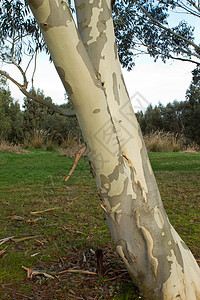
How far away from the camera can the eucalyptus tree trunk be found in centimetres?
111

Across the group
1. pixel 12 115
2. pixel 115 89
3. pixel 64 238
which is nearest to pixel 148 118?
pixel 12 115

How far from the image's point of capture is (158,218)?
1256mm

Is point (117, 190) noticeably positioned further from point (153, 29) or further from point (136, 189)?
point (153, 29)

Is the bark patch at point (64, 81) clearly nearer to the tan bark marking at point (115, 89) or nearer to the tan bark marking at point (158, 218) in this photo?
the tan bark marking at point (115, 89)

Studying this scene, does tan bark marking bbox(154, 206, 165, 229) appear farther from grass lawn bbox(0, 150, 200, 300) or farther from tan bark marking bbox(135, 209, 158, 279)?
grass lawn bbox(0, 150, 200, 300)

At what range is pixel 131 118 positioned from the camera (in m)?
1.30

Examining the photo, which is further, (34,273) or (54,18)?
(34,273)

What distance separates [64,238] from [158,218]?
0.90 meters

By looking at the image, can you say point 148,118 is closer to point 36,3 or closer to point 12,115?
point 12,115

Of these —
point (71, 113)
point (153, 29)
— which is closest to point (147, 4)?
point (153, 29)

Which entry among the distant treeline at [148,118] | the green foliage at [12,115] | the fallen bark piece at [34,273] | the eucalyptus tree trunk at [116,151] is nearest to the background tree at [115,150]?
the eucalyptus tree trunk at [116,151]

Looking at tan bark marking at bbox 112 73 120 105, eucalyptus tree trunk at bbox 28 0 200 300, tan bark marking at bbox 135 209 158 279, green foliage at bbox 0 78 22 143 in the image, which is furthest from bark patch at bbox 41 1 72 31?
green foliage at bbox 0 78 22 143

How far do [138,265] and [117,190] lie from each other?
347 mm

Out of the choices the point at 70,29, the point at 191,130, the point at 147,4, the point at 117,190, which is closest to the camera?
the point at 70,29
